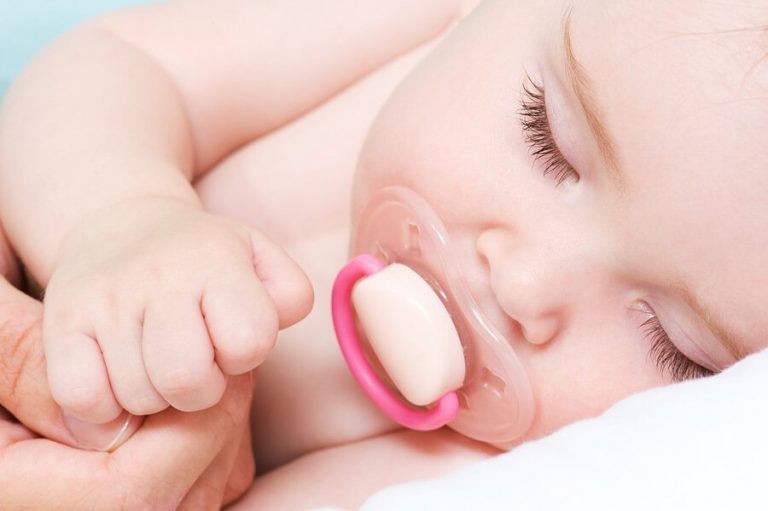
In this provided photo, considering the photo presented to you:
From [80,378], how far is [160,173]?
320mm

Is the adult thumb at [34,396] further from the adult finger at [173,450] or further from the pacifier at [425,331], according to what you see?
the pacifier at [425,331]

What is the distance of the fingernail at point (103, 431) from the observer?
78cm

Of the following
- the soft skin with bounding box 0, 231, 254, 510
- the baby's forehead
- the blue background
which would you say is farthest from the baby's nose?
the blue background

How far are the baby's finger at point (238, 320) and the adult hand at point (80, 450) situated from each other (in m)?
0.09

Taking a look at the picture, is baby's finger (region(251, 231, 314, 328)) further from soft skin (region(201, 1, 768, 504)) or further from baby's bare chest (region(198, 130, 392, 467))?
baby's bare chest (region(198, 130, 392, 467))

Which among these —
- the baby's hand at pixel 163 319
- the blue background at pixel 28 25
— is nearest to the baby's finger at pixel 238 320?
the baby's hand at pixel 163 319

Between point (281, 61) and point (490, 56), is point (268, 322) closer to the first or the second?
point (490, 56)

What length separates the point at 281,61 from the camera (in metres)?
1.25

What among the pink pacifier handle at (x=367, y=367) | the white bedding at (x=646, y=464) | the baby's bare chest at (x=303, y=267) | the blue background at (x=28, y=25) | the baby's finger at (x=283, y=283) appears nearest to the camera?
the white bedding at (x=646, y=464)

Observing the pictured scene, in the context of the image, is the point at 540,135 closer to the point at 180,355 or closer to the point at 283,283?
the point at 283,283

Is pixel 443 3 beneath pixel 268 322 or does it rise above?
above

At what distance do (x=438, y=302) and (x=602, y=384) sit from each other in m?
0.18

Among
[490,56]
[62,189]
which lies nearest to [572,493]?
[490,56]

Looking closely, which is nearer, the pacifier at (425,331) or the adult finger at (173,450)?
the adult finger at (173,450)
